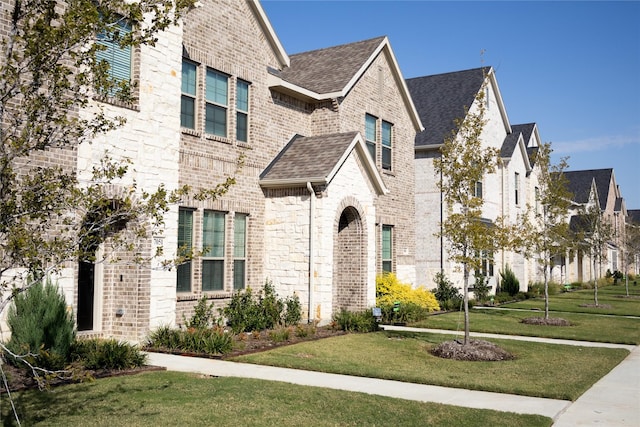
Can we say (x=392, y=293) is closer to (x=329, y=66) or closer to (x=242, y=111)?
(x=242, y=111)

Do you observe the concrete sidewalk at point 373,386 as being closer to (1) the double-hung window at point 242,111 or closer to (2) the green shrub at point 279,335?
(2) the green shrub at point 279,335

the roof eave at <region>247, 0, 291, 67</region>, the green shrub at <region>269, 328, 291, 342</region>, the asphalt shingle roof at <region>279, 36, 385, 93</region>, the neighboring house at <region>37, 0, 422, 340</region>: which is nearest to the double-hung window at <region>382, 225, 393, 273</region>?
the neighboring house at <region>37, 0, 422, 340</region>

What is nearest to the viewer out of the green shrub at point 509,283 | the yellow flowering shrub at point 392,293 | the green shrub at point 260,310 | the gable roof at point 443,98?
the green shrub at point 260,310

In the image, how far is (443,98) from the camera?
3045cm

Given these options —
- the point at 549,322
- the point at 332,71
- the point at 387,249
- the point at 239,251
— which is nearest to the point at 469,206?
the point at 239,251

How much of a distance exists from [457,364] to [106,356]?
630cm

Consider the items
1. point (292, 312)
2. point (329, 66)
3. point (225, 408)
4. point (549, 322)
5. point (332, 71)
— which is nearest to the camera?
point (225, 408)

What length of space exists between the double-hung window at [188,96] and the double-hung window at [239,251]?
2.92 meters

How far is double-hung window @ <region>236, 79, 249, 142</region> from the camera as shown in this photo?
17000mm

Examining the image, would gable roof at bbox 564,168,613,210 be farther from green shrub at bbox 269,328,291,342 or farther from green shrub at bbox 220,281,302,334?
green shrub at bbox 269,328,291,342

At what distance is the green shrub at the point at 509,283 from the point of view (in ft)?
105

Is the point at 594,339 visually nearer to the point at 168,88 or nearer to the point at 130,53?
the point at 168,88

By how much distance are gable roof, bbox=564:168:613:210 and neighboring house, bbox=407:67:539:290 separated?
16191 millimetres

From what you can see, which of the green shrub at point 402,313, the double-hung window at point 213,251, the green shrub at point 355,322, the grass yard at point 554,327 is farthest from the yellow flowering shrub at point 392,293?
the double-hung window at point 213,251
